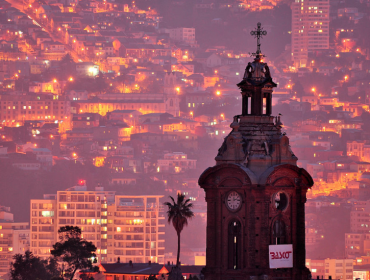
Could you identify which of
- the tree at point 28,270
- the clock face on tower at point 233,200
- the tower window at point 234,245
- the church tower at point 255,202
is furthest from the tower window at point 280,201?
the tree at point 28,270

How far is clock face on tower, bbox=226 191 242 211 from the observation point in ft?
154

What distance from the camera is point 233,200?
155 feet

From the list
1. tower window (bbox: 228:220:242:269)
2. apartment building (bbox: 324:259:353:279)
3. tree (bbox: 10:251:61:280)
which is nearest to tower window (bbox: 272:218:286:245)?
tower window (bbox: 228:220:242:269)

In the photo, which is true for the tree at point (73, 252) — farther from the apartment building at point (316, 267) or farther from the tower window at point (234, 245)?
the apartment building at point (316, 267)

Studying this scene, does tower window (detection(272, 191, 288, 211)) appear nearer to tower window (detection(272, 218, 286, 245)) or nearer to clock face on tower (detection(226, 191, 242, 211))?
tower window (detection(272, 218, 286, 245))

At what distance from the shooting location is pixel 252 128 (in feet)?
156

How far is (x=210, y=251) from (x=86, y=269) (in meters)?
53.9

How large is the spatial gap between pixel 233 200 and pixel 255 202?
1.12 meters

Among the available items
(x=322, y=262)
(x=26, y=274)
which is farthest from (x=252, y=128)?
(x=322, y=262)

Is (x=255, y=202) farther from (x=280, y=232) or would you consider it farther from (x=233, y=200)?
(x=280, y=232)

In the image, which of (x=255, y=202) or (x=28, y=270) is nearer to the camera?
(x=255, y=202)

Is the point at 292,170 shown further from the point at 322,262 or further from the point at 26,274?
the point at 322,262

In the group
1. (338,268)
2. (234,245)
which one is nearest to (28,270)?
(234,245)

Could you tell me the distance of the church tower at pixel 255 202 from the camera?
4641cm
